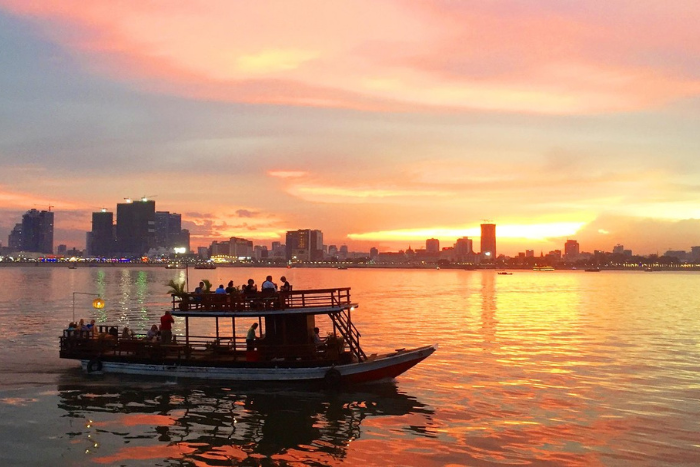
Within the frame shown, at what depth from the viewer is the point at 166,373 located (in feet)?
91.1

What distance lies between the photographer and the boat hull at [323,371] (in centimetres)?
2566

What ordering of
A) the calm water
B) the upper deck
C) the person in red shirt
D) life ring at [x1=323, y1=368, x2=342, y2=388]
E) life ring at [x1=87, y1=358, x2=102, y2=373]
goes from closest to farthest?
the calm water, life ring at [x1=323, y1=368, x2=342, y2=388], the upper deck, the person in red shirt, life ring at [x1=87, y1=358, x2=102, y2=373]

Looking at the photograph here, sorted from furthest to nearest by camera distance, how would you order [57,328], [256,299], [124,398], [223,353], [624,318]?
[624,318]
[57,328]
[223,353]
[256,299]
[124,398]

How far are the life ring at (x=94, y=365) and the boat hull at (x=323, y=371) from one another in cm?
373

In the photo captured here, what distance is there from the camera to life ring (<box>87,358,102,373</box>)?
2900cm

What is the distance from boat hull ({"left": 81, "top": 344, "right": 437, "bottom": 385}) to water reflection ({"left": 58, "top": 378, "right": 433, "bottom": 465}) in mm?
599

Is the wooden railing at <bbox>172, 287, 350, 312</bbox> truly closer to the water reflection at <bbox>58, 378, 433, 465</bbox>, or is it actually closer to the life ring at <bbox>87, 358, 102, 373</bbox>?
the water reflection at <bbox>58, 378, 433, 465</bbox>

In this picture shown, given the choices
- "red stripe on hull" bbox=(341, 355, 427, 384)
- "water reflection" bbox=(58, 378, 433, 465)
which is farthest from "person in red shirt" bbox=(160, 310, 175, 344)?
"red stripe on hull" bbox=(341, 355, 427, 384)

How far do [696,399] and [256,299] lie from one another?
1962cm

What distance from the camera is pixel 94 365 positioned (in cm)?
2905

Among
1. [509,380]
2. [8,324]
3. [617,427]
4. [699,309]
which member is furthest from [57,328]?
[699,309]

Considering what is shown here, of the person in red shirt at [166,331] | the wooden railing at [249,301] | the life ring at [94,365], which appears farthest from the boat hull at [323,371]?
the life ring at [94,365]

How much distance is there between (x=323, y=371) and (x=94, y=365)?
11941mm

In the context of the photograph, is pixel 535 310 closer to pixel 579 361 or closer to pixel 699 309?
pixel 699 309
